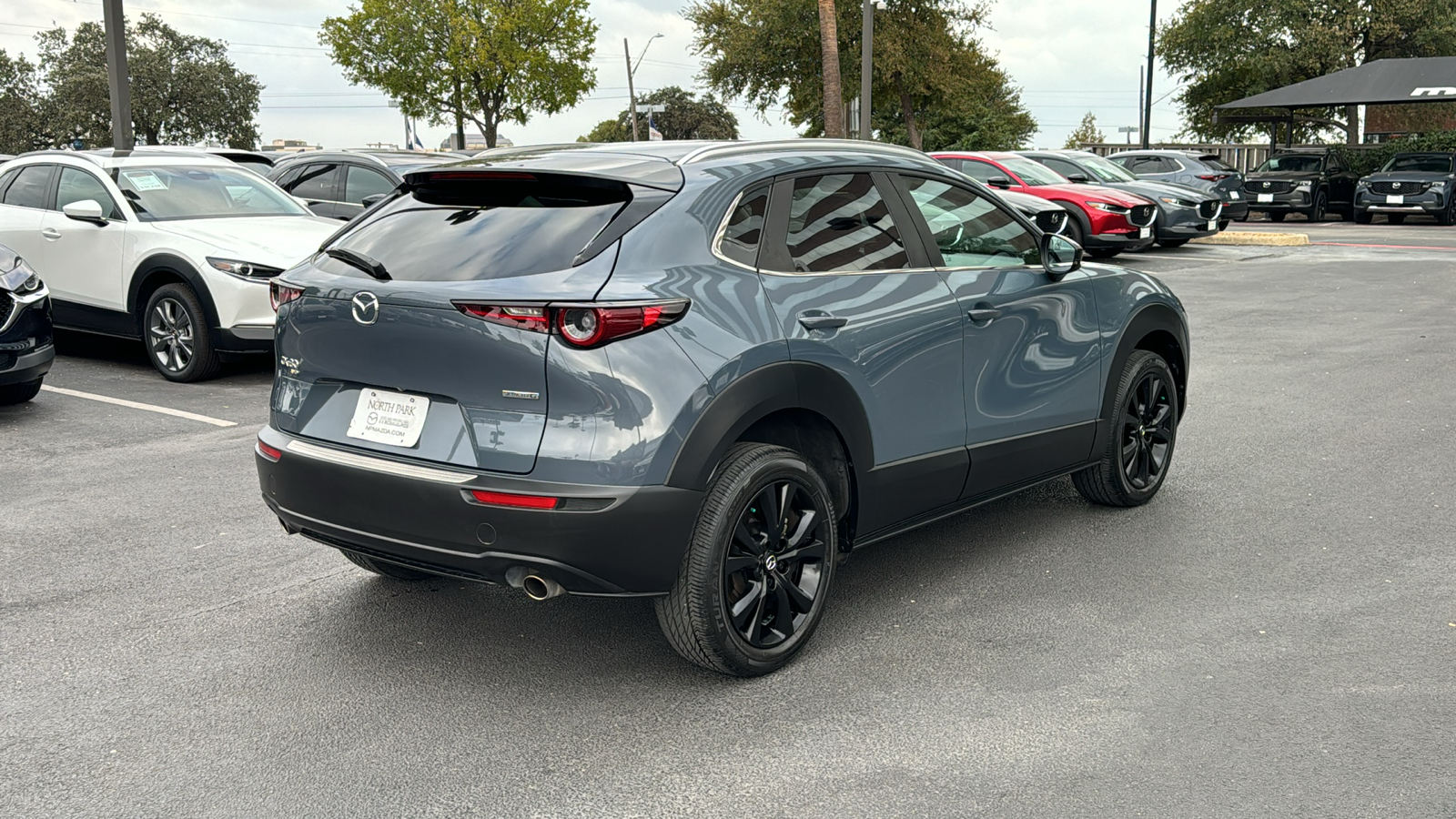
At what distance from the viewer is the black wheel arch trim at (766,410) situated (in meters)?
3.58

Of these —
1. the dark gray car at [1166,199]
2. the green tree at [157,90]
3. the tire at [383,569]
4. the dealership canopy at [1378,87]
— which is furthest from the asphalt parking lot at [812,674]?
the green tree at [157,90]

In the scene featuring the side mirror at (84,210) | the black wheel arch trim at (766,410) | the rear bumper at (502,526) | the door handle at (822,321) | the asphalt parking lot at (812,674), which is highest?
the side mirror at (84,210)

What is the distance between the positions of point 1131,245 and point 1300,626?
15.2m

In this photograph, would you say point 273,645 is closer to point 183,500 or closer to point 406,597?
point 406,597

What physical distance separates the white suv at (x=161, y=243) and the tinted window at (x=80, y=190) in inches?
0.4

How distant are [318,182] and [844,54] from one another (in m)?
28.9

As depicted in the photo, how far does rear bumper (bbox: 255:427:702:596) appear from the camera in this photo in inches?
137

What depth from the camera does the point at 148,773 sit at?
3.35 meters

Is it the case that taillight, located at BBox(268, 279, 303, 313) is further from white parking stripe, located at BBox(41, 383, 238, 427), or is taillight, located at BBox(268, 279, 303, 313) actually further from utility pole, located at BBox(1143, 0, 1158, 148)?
utility pole, located at BBox(1143, 0, 1158, 148)

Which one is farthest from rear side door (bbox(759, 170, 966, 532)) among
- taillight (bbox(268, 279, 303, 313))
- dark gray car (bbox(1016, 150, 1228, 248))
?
dark gray car (bbox(1016, 150, 1228, 248))

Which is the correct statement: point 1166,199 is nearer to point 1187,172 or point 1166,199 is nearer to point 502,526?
point 1187,172

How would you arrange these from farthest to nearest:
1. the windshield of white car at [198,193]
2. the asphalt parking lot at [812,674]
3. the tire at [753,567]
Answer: the windshield of white car at [198,193]
the tire at [753,567]
the asphalt parking lot at [812,674]

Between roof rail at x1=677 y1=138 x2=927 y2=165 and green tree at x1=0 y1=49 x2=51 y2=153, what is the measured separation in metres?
76.0

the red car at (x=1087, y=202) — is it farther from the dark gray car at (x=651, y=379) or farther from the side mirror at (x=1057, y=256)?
the dark gray car at (x=651, y=379)
